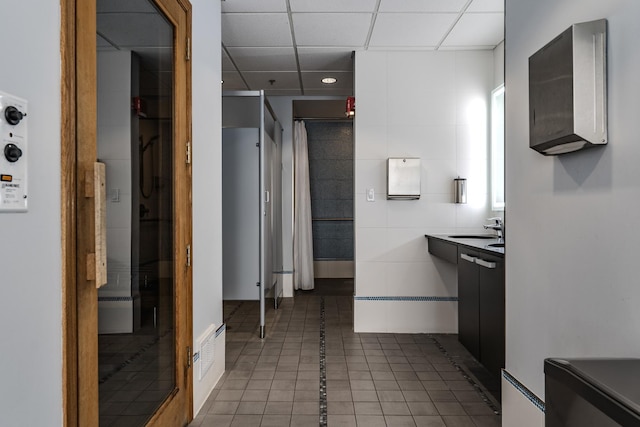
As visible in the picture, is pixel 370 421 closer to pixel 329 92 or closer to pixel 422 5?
pixel 422 5

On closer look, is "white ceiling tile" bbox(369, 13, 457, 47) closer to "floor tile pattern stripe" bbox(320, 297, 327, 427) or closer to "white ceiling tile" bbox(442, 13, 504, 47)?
"white ceiling tile" bbox(442, 13, 504, 47)

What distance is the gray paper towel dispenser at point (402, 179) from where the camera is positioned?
3.84 metres

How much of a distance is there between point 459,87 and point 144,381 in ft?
11.4

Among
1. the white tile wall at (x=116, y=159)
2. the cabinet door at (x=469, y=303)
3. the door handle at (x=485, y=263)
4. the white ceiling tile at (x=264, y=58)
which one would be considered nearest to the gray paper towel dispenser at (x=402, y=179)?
the cabinet door at (x=469, y=303)

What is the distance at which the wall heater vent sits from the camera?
2.37 metres

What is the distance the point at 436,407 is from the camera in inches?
93.5

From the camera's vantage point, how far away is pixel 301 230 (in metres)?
5.92

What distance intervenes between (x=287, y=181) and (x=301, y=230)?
75 centimetres

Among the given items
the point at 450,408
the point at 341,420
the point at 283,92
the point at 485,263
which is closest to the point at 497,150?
the point at 485,263

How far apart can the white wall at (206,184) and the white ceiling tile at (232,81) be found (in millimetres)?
1723

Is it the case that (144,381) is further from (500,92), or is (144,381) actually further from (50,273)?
(500,92)

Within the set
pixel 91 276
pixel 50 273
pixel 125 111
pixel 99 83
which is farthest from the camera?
pixel 125 111

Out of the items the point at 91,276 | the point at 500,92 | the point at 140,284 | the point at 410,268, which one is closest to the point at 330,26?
the point at 500,92

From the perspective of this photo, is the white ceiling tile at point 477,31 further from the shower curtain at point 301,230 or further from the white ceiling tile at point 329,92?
the shower curtain at point 301,230
